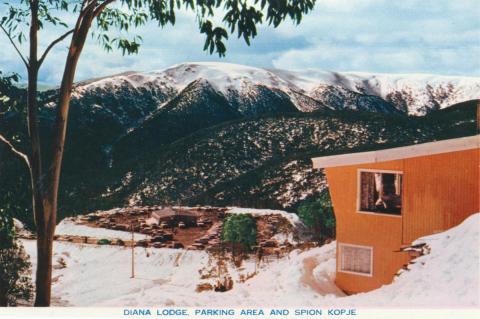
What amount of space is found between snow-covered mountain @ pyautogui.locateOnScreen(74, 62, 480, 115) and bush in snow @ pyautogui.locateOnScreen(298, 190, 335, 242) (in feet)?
5.68

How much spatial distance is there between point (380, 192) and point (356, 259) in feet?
3.16

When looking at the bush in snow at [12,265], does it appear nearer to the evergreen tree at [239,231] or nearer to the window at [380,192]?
the evergreen tree at [239,231]

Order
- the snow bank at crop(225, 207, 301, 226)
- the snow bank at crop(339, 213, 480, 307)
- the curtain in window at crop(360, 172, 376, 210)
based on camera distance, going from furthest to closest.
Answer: the snow bank at crop(225, 207, 301, 226) < the curtain in window at crop(360, 172, 376, 210) < the snow bank at crop(339, 213, 480, 307)

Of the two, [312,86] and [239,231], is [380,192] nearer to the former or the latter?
[239,231]

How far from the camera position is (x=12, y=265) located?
7.81 m

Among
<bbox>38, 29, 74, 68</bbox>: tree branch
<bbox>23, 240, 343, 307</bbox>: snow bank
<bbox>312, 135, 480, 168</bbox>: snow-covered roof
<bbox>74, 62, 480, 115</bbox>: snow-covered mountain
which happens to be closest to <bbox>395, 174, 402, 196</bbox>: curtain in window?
<bbox>312, 135, 480, 168</bbox>: snow-covered roof

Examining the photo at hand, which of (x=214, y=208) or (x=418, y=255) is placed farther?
(x=214, y=208)

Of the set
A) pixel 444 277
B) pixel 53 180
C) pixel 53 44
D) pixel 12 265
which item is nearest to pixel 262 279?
pixel 444 277

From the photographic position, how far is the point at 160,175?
30.3 feet

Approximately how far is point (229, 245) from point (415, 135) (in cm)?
336

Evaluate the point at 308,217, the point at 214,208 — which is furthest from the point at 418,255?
the point at 214,208

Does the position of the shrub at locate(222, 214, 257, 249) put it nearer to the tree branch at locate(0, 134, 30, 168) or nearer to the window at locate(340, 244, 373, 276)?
the window at locate(340, 244, 373, 276)

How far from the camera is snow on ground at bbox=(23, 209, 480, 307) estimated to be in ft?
21.6

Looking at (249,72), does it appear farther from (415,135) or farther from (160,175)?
(415,135)
